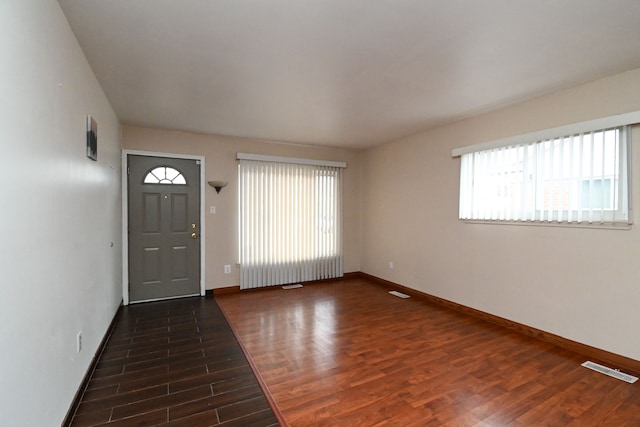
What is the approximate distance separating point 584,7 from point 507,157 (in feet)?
5.92

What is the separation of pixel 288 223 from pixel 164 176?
6.52ft

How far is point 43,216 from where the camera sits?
1493 millimetres

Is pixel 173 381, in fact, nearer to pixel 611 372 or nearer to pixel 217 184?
pixel 217 184

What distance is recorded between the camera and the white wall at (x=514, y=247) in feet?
8.26

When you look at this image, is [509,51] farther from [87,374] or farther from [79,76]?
[87,374]

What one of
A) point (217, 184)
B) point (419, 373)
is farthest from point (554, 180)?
point (217, 184)

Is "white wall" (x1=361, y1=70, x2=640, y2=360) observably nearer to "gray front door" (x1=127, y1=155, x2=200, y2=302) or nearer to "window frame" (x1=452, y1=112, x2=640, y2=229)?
"window frame" (x1=452, y1=112, x2=640, y2=229)

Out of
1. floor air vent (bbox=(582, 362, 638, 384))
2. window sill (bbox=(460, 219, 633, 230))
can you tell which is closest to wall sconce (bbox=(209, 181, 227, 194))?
window sill (bbox=(460, 219, 633, 230))

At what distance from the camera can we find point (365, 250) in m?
5.74

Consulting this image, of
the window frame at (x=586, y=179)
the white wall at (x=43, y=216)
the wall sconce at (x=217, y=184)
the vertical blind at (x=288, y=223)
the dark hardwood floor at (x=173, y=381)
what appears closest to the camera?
the white wall at (x=43, y=216)

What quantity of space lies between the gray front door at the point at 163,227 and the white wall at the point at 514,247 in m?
3.11

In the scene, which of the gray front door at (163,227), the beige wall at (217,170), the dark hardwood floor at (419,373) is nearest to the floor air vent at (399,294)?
the dark hardwood floor at (419,373)

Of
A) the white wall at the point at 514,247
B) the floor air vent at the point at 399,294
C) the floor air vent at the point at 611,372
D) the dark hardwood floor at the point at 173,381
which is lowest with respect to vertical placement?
the dark hardwood floor at the point at 173,381

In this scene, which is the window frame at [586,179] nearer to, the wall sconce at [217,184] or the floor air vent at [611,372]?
the floor air vent at [611,372]
